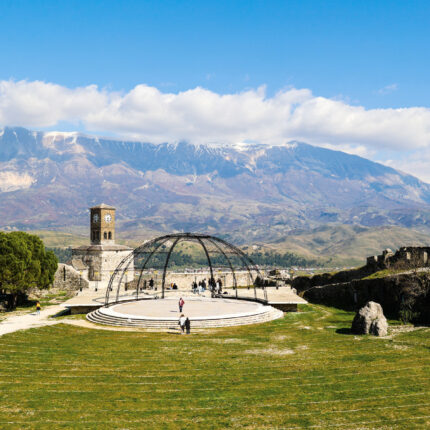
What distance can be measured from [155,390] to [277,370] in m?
7.56

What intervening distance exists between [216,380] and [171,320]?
1628 cm

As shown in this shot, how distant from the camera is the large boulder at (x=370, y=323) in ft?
115

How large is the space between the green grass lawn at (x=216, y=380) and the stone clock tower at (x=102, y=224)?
215 ft

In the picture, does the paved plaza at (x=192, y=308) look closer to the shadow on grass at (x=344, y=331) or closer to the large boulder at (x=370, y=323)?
the shadow on grass at (x=344, y=331)

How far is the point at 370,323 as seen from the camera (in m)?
Answer: 35.5

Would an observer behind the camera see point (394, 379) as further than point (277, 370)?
No

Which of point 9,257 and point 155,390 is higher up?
point 9,257

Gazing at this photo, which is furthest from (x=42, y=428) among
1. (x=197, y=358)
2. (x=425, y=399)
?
(x=425, y=399)

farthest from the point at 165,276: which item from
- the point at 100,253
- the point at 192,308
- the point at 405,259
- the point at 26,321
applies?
the point at 405,259

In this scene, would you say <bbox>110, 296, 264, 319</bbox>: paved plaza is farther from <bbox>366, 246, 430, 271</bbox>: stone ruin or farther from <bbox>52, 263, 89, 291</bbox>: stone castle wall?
<bbox>52, 263, 89, 291</bbox>: stone castle wall

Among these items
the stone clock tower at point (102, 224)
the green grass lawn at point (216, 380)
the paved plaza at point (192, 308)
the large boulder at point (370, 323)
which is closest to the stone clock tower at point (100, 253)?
the stone clock tower at point (102, 224)

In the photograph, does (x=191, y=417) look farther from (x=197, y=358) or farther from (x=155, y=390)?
(x=197, y=358)

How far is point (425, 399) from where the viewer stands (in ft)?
71.5

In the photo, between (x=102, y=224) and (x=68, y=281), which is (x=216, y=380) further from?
(x=102, y=224)
